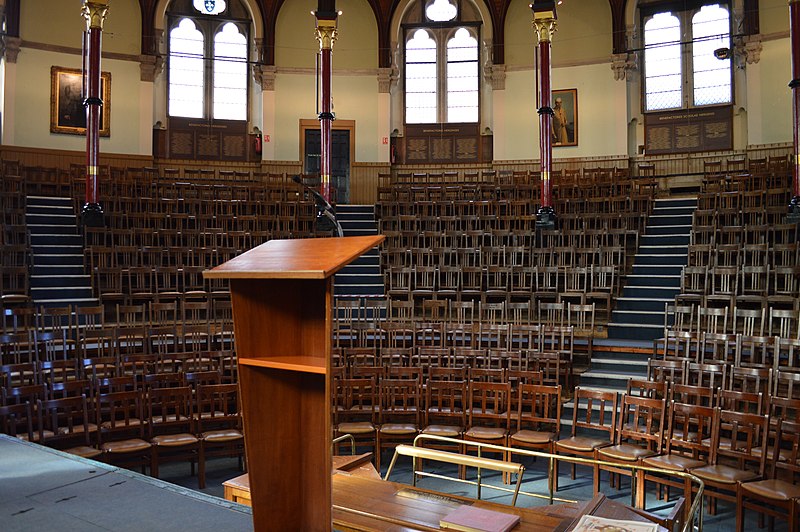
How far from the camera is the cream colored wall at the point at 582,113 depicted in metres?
14.4

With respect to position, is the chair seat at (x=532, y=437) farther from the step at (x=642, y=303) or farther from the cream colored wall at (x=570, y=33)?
the cream colored wall at (x=570, y=33)

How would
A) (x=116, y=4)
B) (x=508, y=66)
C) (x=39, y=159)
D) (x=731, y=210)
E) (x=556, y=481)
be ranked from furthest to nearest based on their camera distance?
(x=508, y=66)
(x=116, y=4)
(x=39, y=159)
(x=731, y=210)
(x=556, y=481)

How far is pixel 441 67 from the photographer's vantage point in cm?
1548

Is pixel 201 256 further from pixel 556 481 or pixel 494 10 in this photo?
pixel 494 10

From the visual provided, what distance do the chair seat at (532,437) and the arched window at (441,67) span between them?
1061 cm

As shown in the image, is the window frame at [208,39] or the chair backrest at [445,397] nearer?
the chair backrest at [445,397]

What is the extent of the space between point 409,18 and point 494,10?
2004 mm

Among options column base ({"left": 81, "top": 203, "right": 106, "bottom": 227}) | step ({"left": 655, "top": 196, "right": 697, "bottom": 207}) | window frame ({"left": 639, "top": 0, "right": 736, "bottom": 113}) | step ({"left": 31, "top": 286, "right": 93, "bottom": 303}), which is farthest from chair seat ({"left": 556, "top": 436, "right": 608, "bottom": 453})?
window frame ({"left": 639, "top": 0, "right": 736, "bottom": 113})

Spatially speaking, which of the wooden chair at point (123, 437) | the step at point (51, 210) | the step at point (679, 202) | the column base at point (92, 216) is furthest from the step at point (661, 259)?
the step at point (51, 210)

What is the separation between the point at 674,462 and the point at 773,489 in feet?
2.43

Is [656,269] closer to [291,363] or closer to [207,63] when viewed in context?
[291,363]

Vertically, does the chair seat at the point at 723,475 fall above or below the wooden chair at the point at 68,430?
below

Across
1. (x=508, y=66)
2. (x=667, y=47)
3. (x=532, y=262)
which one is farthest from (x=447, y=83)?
(x=532, y=262)

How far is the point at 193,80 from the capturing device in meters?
14.9
